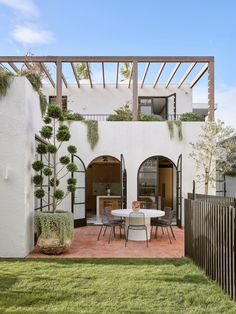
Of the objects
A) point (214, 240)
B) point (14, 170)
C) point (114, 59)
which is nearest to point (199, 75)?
point (114, 59)

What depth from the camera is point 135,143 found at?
36.3 ft

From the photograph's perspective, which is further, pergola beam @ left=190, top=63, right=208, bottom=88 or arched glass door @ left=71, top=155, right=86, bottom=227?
pergola beam @ left=190, top=63, right=208, bottom=88

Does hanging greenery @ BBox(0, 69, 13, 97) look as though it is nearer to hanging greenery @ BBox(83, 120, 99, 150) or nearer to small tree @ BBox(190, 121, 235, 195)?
hanging greenery @ BBox(83, 120, 99, 150)

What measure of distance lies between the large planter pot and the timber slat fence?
8.96ft

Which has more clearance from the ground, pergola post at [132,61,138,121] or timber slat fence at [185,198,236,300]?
pergola post at [132,61,138,121]

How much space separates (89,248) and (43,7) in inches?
290

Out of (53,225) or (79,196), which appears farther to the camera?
(79,196)

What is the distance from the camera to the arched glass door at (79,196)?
34.6 ft

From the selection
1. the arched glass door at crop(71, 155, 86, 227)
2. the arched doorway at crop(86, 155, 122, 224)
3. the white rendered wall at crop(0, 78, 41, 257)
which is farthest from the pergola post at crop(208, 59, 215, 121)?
the white rendered wall at crop(0, 78, 41, 257)

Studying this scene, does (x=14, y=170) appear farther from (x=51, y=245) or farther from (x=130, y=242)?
(x=130, y=242)

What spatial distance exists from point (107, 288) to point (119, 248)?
2.80m

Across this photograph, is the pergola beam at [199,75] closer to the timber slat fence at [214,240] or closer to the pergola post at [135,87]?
the pergola post at [135,87]

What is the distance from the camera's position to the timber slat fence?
13.6 ft

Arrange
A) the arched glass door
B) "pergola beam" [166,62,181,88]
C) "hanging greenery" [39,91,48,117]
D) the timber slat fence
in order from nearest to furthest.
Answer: the timber slat fence
"hanging greenery" [39,91,48,117]
the arched glass door
"pergola beam" [166,62,181,88]
